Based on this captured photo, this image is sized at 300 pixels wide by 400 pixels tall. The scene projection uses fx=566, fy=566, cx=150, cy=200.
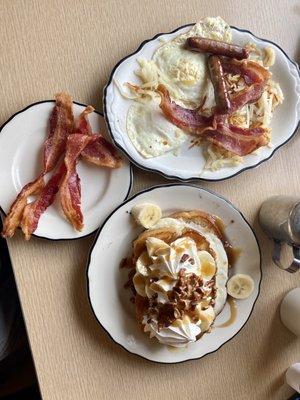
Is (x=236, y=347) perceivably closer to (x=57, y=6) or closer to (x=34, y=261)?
(x=34, y=261)

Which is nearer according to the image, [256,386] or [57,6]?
[57,6]

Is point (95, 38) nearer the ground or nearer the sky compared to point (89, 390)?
nearer the sky

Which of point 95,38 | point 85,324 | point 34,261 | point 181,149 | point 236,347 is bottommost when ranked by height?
point 236,347

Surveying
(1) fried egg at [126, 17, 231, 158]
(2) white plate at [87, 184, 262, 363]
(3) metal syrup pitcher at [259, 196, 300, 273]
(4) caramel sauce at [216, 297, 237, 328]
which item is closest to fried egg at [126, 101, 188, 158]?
(1) fried egg at [126, 17, 231, 158]

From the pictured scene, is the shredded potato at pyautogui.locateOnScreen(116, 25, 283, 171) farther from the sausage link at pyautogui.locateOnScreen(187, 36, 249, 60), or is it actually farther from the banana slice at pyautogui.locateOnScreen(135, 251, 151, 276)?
the banana slice at pyautogui.locateOnScreen(135, 251, 151, 276)

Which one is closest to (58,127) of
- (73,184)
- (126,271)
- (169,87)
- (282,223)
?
(73,184)

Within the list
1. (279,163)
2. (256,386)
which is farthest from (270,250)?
(256,386)
